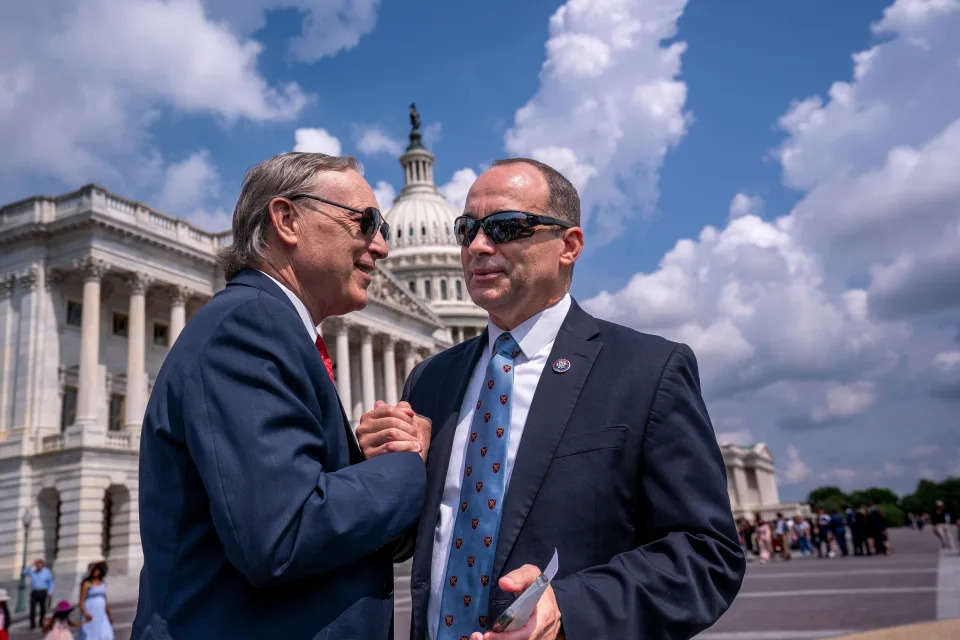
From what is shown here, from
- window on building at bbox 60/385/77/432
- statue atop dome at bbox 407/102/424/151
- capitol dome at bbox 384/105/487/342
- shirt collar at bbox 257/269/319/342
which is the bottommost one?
shirt collar at bbox 257/269/319/342

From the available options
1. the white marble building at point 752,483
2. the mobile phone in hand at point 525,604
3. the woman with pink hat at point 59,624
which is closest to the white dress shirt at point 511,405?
the mobile phone in hand at point 525,604

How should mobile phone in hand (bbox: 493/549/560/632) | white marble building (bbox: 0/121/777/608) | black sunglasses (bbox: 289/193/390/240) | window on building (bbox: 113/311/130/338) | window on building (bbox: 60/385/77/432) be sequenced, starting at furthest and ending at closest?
1. window on building (bbox: 113/311/130/338)
2. window on building (bbox: 60/385/77/432)
3. white marble building (bbox: 0/121/777/608)
4. black sunglasses (bbox: 289/193/390/240)
5. mobile phone in hand (bbox: 493/549/560/632)

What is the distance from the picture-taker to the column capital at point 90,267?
117 ft

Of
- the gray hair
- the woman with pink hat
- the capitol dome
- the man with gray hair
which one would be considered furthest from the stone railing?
the capitol dome

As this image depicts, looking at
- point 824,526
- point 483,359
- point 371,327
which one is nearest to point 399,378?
point 371,327

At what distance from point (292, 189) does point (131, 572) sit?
34.6 m

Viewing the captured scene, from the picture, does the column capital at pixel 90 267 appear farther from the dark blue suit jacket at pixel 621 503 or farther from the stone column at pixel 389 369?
the dark blue suit jacket at pixel 621 503

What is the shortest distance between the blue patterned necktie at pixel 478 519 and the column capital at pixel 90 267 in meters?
36.8

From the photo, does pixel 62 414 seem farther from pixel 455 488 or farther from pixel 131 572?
pixel 455 488

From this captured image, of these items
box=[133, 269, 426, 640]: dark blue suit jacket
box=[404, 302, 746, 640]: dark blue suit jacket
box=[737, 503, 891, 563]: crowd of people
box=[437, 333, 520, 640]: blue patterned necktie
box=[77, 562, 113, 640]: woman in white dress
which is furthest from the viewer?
Answer: box=[737, 503, 891, 563]: crowd of people

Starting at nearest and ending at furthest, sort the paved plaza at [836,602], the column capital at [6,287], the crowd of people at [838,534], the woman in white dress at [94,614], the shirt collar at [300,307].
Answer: the shirt collar at [300,307], the paved plaza at [836,602], the woman in white dress at [94,614], the crowd of people at [838,534], the column capital at [6,287]

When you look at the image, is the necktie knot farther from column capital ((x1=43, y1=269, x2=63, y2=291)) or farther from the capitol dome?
the capitol dome

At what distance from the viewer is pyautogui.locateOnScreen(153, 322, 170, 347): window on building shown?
42.4 metres

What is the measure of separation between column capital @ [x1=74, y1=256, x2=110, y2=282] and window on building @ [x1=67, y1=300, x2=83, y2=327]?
2.47m
